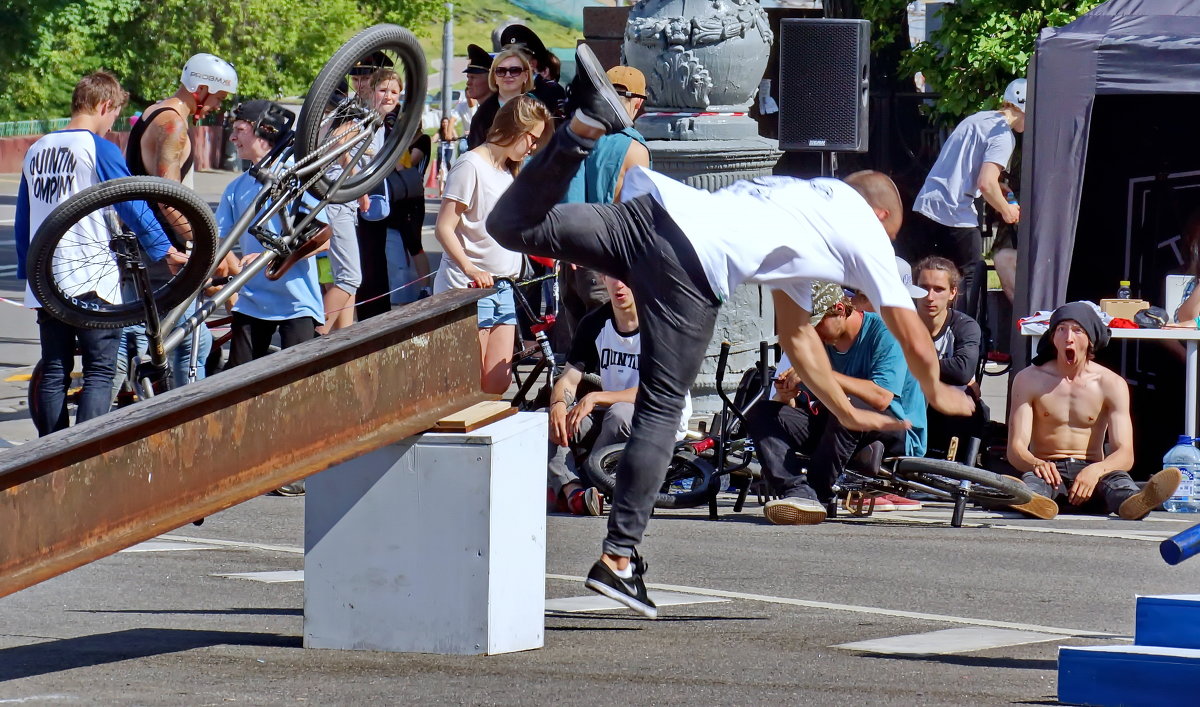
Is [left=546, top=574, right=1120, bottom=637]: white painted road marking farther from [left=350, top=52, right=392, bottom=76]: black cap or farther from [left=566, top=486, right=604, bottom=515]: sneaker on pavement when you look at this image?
[left=350, top=52, right=392, bottom=76]: black cap

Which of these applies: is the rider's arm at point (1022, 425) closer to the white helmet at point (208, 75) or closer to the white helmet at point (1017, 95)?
the white helmet at point (1017, 95)

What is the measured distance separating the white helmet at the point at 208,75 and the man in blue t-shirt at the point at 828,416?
3.41 m

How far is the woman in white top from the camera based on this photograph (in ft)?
30.8

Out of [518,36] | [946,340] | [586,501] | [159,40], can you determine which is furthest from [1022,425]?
[159,40]

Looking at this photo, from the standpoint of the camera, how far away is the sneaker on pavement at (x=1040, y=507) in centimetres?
905

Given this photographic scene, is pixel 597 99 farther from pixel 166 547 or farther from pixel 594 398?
pixel 594 398

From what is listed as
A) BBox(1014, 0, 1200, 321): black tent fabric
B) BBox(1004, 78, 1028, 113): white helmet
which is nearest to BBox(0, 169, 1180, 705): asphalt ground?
BBox(1014, 0, 1200, 321): black tent fabric

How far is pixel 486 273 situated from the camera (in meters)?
9.48

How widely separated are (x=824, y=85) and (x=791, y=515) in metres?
5.35

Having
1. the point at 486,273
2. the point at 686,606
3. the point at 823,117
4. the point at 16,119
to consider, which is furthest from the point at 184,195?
the point at 16,119

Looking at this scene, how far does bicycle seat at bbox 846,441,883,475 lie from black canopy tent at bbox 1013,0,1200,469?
1.96 metres

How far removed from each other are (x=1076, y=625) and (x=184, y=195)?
393 cm

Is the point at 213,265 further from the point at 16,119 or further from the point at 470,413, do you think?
the point at 16,119

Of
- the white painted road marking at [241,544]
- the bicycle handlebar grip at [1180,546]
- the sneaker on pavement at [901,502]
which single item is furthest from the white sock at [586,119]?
the sneaker on pavement at [901,502]
